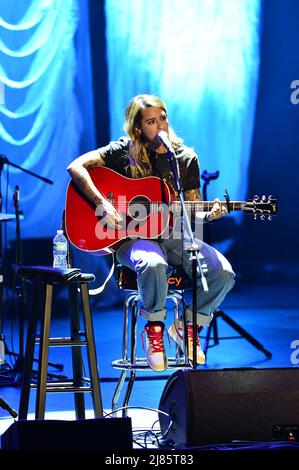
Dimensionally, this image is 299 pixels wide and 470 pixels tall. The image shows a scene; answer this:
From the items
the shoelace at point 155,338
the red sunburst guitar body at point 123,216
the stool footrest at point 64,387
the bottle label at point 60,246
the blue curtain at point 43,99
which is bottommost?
the stool footrest at point 64,387

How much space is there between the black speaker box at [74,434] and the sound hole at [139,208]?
1655 millimetres

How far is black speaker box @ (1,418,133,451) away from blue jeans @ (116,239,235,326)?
1291 millimetres

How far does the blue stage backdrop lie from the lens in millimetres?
7871

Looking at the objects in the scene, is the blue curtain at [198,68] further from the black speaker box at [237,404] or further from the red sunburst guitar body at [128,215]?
the black speaker box at [237,404]

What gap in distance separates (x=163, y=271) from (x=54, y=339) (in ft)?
2.01

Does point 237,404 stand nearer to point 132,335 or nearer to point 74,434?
point 74,434

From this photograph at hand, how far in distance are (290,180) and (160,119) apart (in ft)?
15.6

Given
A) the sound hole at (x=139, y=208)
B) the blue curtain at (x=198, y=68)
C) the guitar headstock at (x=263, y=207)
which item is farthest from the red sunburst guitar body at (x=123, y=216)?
the blue curtain at (x=198, y=68)

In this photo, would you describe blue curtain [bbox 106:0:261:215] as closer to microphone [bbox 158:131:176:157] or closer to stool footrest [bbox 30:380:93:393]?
microphone [bbox 158:131:176:157]

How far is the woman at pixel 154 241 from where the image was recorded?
12.6ft

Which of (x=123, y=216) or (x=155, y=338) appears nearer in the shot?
(x=155, y=338)

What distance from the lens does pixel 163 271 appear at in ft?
12.6

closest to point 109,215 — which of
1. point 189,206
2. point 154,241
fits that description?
point 154,241

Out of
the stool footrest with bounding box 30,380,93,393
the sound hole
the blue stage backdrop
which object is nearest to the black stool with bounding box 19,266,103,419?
the stool footrest with bounding box 30,380,93,393
